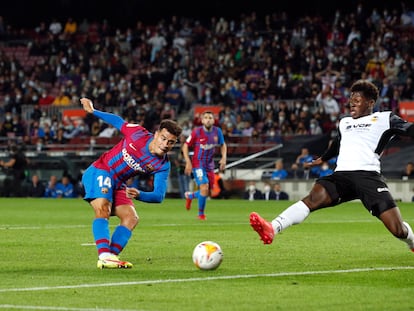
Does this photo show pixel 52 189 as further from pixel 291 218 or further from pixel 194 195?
pixel 291 218

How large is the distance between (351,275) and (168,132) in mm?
2401

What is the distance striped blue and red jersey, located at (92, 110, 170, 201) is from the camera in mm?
11102

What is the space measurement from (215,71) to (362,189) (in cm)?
2974

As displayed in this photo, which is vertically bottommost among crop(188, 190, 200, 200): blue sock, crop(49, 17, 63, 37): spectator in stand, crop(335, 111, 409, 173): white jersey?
crop(188, 190, 200, 200): blue sock

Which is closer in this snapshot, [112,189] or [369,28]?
[112,189]

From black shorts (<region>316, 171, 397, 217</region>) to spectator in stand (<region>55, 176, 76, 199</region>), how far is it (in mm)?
24078

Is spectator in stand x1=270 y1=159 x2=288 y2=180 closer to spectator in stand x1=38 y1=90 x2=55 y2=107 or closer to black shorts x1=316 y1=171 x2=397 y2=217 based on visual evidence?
spectator in stand x1=38 y1=90 x2=55 y2=107

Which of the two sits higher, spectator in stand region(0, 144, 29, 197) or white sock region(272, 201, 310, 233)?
white sock region(272, 201, 310, 233)

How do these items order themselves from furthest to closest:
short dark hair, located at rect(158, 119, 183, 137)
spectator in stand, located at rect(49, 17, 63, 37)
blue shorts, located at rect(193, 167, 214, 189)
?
spectator in stand, located at rect(49, 17, 63, 37), blue shorts, located at rect(193, 167, 214, 189), short dark hair, located at rect(158, 119, 183, 137)

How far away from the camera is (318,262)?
38.6 feet

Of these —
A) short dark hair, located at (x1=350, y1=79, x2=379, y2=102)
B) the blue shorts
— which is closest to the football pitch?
short dark hair, located at (x1=350, y1=79, x2=379, y2=102)

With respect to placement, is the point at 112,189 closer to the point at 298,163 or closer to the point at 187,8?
the point at 298,163

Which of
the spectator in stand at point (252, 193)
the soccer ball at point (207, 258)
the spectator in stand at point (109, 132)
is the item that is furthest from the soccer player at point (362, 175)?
the spectator in stand at point (109, 132)

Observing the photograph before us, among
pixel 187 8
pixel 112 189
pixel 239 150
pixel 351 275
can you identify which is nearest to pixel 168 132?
pixel 112 189
